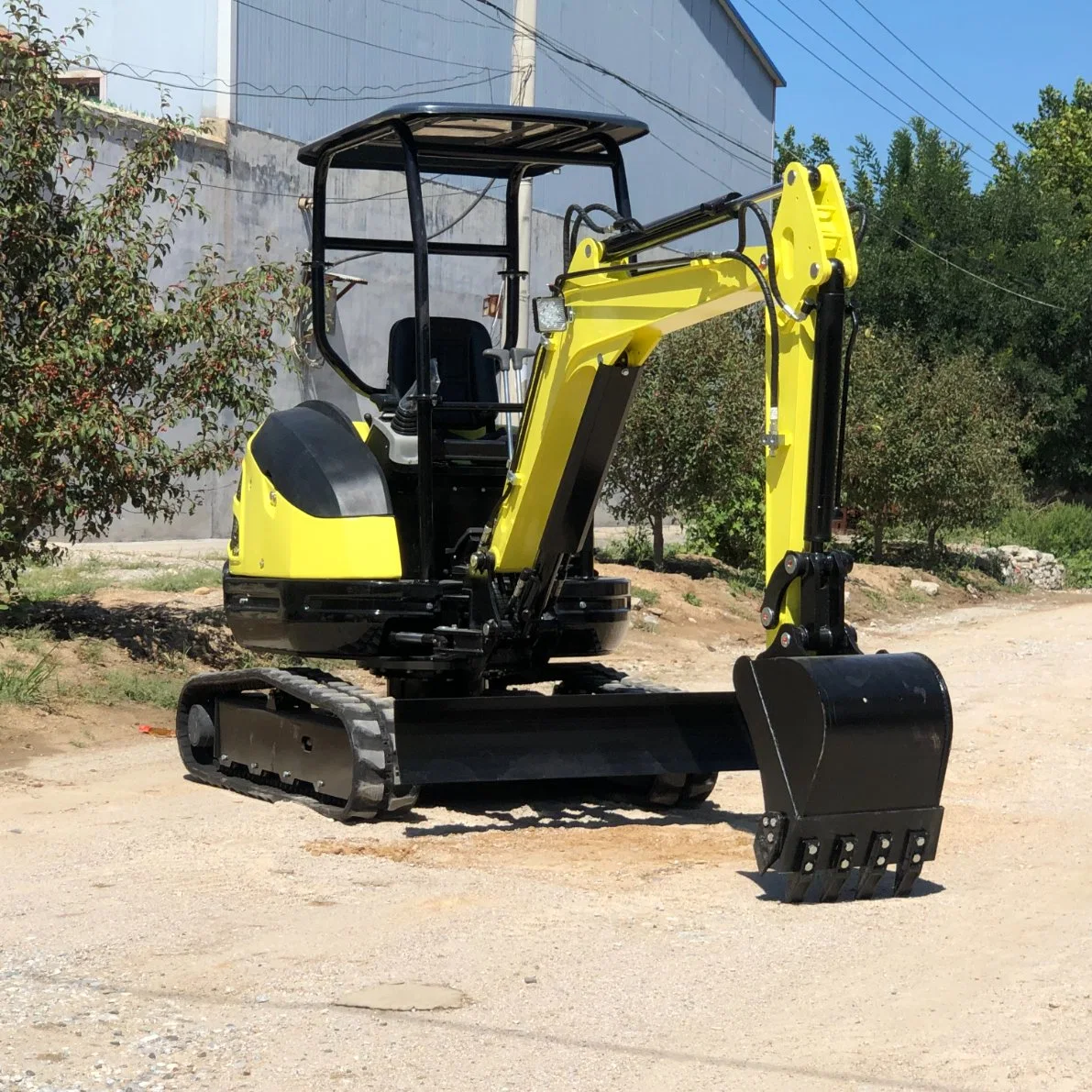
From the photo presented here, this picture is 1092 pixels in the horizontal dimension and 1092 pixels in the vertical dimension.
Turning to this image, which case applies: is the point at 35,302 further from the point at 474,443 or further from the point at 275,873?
the point at 275,873

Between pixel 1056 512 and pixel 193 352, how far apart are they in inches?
832

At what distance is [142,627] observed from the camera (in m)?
12.0

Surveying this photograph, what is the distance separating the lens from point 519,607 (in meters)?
7.50

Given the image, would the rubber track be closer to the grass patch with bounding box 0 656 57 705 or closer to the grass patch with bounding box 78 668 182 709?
the grass patch with bounding box 0 656 57 705

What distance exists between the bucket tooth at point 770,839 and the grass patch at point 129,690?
18.5 feet

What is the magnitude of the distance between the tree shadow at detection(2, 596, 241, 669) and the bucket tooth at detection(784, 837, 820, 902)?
6583 mm

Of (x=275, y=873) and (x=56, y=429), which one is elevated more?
(x=56, y=429)

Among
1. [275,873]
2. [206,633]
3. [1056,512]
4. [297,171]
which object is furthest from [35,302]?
[1056,512]

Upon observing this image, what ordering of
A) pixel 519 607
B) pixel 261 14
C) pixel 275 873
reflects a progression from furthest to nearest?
pixel 261 14
pixel 519 607
pixel 275 873

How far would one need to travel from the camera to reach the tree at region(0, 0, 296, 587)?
35.1 feet

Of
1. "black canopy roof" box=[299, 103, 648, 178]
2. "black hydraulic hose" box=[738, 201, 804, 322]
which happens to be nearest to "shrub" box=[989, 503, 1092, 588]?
"black canopy roof" box=[299, 103, 648, 178]

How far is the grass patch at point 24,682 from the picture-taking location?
10.0 metres

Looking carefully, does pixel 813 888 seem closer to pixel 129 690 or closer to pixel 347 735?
pixel 347 735

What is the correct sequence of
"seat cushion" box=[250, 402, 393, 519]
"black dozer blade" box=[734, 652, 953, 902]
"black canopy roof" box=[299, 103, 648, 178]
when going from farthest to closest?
"seat cushion" box=[250, 402, 393, 519], "black canopy roof" box=[299, 103, 648, 178], "black dozer blade" box=[734, 652, 953, 902]
